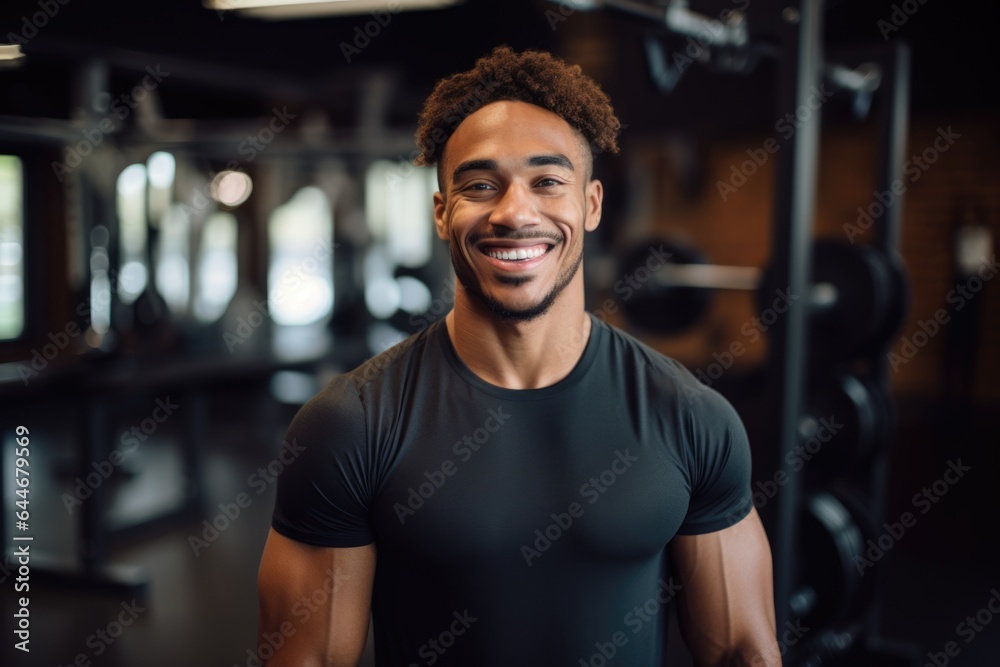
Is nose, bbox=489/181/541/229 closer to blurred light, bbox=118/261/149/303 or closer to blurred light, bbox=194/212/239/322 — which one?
blurred light, bbox=118/261/149/303

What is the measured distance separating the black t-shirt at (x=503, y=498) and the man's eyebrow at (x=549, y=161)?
241 mm

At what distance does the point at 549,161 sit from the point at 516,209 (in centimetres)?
8

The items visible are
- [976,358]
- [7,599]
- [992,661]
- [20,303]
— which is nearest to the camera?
[992,661]

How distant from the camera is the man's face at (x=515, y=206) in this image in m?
1.01

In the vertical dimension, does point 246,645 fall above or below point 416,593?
below

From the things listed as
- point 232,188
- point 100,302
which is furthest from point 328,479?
point 232,188

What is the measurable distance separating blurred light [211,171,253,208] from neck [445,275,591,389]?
530 centimetres

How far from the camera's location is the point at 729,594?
1.09 m

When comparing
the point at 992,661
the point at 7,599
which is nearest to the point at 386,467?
the point at 992,661

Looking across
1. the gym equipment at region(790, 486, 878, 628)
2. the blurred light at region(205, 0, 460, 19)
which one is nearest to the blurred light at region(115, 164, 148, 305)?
the blurred light at region(205, 0, 460, 19)

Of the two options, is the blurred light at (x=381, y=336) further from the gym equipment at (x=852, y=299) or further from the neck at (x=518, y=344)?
the neck at (x=518, y=344)

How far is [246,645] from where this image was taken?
8.02 feet

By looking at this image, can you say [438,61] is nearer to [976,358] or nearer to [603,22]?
[603,22]

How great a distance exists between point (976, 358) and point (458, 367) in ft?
17.4
